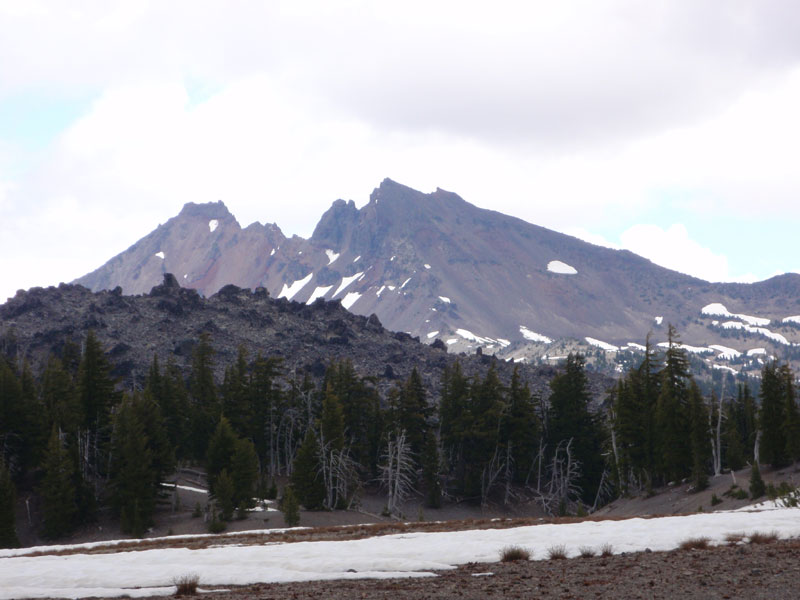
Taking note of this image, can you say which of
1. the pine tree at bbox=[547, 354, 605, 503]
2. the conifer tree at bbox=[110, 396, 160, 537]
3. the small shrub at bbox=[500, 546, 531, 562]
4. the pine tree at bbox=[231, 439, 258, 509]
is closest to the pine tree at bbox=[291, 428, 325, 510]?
the pine tree at bbox=[231, 439, 258, 509]

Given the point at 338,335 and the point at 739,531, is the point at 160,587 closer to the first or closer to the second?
the point at 739,531

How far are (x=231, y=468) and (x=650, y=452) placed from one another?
37.0 meters

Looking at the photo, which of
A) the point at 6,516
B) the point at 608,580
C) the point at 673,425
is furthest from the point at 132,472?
the point at 608,580

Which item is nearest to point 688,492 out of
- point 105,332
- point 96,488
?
point 96,488

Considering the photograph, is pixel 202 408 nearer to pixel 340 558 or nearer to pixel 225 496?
pixel 225 496

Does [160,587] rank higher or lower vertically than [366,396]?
lower

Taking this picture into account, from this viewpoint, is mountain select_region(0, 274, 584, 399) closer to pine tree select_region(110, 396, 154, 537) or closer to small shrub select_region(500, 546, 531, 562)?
pine tree select_region(110, 396, 154, 537)

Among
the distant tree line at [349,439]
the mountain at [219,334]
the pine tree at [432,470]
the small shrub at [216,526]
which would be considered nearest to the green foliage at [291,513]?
the distant tree line at [349,439]

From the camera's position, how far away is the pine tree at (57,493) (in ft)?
185

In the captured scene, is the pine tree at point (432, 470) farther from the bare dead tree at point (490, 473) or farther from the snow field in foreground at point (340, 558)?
the snow field in foreground at point (340, 558)

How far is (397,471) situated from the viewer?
220ft

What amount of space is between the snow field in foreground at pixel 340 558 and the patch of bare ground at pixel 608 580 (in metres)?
1.13

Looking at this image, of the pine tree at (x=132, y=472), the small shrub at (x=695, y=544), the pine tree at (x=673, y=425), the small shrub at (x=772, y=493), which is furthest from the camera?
the pine tree at (x=673, y=425)

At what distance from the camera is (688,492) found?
54656 millimetres
